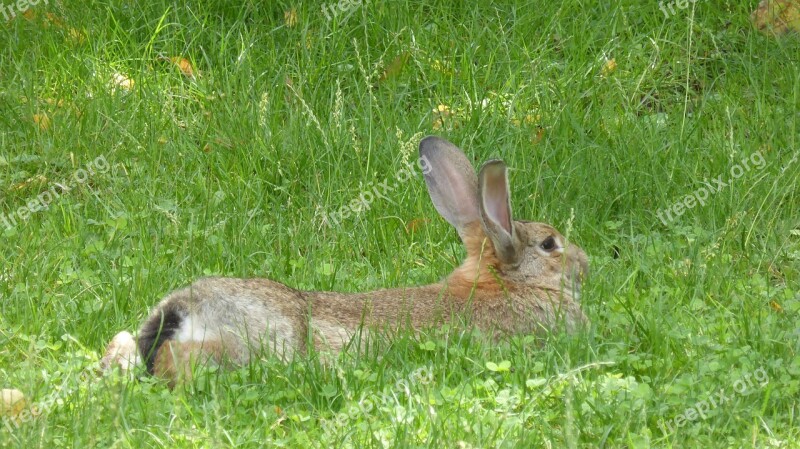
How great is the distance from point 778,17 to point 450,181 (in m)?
3.24

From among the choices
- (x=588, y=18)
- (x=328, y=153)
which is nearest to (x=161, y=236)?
(x=328, y=153)

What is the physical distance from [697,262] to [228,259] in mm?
2334

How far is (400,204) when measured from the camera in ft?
23.5

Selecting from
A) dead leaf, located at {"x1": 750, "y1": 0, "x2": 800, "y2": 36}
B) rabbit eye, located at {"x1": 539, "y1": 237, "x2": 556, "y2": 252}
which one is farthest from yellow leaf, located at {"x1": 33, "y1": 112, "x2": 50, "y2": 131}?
dead leaf, located at {"x1": 750, "y1": 0, "x2": 800, "y2": 36}

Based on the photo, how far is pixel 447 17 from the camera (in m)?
8.84

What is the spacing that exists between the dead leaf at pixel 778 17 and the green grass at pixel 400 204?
11 cm

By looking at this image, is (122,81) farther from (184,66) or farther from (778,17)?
(778,17)

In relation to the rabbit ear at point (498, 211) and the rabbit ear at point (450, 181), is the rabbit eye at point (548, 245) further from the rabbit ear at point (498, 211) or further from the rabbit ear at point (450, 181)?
the rabbit ear at point (450, 181)

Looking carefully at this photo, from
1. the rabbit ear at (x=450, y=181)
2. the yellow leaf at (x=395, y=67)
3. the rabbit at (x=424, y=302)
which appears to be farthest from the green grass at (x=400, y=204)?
the rabbit ear at (x=450, y=181)

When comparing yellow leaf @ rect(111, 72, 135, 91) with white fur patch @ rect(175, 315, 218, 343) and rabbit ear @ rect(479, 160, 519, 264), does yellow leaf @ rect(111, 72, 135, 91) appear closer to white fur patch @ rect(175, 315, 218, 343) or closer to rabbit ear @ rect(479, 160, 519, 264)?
rabbit ear @ rect(479, 160, 519, 264)

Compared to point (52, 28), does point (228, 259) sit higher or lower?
lower

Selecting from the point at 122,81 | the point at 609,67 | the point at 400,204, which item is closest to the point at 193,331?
the point at 400,204

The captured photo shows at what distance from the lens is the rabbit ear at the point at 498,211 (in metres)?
6.23

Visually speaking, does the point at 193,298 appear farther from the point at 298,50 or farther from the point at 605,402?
the point at 298,50
